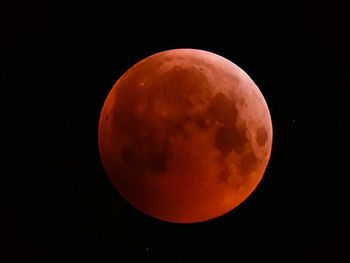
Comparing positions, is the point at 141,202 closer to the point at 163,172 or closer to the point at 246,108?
the point at 163,172

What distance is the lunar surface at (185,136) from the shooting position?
3.49 meters

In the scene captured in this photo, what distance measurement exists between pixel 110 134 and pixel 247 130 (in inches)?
45.4

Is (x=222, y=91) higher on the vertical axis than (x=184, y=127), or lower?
higher

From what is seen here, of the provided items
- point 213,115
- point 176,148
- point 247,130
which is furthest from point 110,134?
point 247,130

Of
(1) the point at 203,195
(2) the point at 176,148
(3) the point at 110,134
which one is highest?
(3) the point at 110,134

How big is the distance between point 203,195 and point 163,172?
39cm

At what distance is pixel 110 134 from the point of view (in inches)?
151

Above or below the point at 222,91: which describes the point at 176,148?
below

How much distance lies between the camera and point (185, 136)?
347cm

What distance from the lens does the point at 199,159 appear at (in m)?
3.48

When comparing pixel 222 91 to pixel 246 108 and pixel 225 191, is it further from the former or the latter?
pixel 225 191

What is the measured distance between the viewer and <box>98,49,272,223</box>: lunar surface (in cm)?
349

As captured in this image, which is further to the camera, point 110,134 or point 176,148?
point 110,134

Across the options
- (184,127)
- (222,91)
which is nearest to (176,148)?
(184,127)
